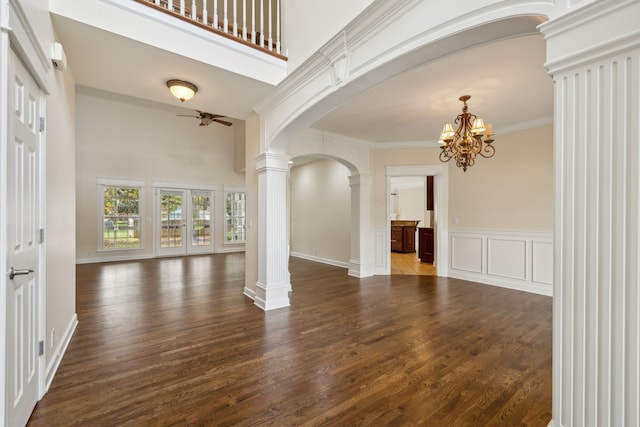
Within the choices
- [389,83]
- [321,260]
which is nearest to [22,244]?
[389,83]

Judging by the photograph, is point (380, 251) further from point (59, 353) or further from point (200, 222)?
point (200, 222)

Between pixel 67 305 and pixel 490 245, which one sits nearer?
pixel 67 305

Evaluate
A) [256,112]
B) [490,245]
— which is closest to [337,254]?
[490,245]

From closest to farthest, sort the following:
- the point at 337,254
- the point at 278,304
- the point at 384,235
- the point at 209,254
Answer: the point at 278,304 < the point at 384,235 < the point at 337,254 < the point at 209,254

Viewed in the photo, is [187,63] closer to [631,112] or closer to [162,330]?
[162,330]

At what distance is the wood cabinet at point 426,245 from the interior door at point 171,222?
270 inches

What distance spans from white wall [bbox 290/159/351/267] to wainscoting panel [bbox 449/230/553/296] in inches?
91.4

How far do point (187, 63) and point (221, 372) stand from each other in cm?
284

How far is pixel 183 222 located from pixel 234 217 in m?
1.62

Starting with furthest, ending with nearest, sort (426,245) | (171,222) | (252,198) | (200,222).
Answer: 1. (200,222)
2. (171,222)
3. (426,245)
4. (252,198)

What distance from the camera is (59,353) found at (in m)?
2.50

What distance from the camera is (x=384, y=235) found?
607cm

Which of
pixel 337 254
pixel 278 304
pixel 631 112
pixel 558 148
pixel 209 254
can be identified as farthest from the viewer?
pixel 209 254

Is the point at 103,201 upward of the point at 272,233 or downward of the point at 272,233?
upward
